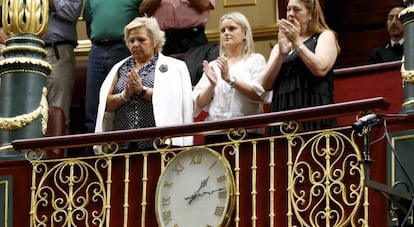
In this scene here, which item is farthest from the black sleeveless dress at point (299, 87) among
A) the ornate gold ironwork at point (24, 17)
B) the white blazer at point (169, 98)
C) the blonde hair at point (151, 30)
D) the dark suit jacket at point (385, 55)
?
the ornate gold ironwork at point (24, 17)

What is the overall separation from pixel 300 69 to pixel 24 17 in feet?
6.64

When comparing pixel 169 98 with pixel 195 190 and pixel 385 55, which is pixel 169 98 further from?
pixel 385 55

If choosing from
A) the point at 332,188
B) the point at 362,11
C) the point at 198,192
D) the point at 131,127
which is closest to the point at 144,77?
the point at 131,127

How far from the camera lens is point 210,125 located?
7.93m

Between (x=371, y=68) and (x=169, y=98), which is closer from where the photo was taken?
(x=169, y=98)

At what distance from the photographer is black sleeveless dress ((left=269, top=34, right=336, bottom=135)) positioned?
26.4ft

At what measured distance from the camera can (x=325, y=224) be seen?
756 centimetres

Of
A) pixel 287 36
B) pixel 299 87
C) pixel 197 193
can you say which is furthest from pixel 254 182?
pixel 287 36

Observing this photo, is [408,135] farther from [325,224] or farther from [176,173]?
[176,173]

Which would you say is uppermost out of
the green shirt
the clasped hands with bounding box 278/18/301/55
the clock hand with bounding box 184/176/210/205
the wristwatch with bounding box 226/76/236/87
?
the green shirt

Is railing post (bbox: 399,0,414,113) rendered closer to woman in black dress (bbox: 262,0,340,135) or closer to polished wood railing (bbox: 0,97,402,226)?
polished wood railing (bbox: 0,97,402,226)

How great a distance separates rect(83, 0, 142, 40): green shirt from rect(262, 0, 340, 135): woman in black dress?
2.16 metres

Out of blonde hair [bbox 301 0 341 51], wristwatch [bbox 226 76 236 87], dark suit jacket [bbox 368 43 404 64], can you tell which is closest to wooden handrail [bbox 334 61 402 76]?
dark suit jacket [bbox 368 43 404 64]

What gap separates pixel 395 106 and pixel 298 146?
123cm
